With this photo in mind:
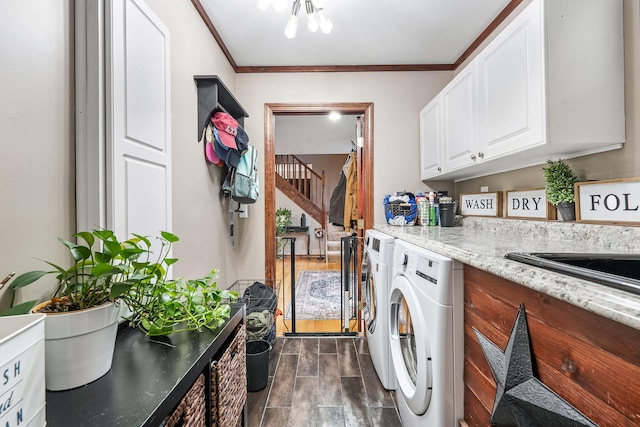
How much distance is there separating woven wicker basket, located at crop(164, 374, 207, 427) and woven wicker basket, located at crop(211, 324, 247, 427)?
57mm

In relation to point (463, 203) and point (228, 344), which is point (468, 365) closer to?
point (228, 344)

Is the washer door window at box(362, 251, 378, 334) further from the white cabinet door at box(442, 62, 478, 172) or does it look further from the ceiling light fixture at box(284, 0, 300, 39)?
the ceiling light fixture at box(284, 0, 300, 39)

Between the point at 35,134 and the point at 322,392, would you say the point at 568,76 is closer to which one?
the point at 35,134

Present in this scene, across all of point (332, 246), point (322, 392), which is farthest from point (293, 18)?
point (332, 246)

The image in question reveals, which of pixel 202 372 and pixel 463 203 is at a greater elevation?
pixel 463 203

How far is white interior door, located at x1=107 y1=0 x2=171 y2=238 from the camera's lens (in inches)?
33.6

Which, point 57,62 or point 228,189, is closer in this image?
point 57,62

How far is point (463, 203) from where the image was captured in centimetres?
231

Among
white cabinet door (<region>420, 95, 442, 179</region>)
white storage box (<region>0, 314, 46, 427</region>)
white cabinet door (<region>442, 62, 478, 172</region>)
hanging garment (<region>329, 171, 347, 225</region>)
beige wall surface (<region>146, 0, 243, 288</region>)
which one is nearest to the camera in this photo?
white storage box (<region>0, 314, 46, 427</region>)

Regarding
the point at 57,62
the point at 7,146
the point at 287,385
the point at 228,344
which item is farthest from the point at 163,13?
the point at 287,385

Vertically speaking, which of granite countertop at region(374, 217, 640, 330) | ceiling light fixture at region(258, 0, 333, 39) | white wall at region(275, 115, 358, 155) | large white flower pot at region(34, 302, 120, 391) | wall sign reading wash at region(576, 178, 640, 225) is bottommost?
large white flower pot at region(34, 302, 120, 391)

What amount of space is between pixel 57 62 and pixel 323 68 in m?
2.04

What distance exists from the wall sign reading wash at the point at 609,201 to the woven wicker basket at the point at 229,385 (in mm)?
1597

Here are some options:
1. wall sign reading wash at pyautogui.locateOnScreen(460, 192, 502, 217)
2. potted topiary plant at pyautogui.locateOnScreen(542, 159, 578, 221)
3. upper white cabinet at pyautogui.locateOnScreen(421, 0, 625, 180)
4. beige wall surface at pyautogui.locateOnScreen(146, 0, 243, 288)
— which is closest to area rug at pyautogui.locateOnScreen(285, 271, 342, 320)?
beige wall surface at pyautogui.locateOnScreen(146, 0, 243, 288)
